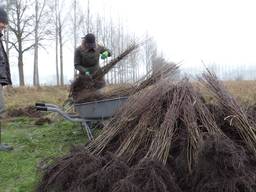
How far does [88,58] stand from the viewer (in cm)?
651

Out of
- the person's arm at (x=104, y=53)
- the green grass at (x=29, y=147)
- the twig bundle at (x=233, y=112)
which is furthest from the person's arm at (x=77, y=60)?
the twig bundle at (x=233, y=112)

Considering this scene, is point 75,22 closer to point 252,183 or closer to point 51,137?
point 51,137

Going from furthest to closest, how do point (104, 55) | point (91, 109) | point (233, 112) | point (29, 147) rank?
1. point (104, 55)
2. point (29, 147)
3. point (91, 109)
4. point (233, 112)

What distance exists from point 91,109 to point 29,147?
1.21m

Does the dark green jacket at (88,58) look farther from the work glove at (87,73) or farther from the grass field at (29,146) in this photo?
the grass field at (29,146)

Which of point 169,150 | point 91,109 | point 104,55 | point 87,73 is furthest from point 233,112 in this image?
point 104,55

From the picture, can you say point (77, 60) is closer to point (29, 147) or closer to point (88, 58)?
point (88, 58)

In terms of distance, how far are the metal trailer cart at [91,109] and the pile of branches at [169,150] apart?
3.20 feet

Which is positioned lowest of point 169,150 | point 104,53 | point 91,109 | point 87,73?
point 169,150

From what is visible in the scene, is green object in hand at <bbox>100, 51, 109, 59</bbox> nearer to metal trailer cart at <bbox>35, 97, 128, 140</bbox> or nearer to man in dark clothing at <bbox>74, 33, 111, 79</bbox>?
man in dark clothing at <bbox>74, 33, 111, 79</bbox>

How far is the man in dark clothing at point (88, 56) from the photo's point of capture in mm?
6402

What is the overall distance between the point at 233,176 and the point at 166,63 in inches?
99.2

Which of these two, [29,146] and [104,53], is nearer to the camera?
[29,146]

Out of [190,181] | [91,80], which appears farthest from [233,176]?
[91,80]
